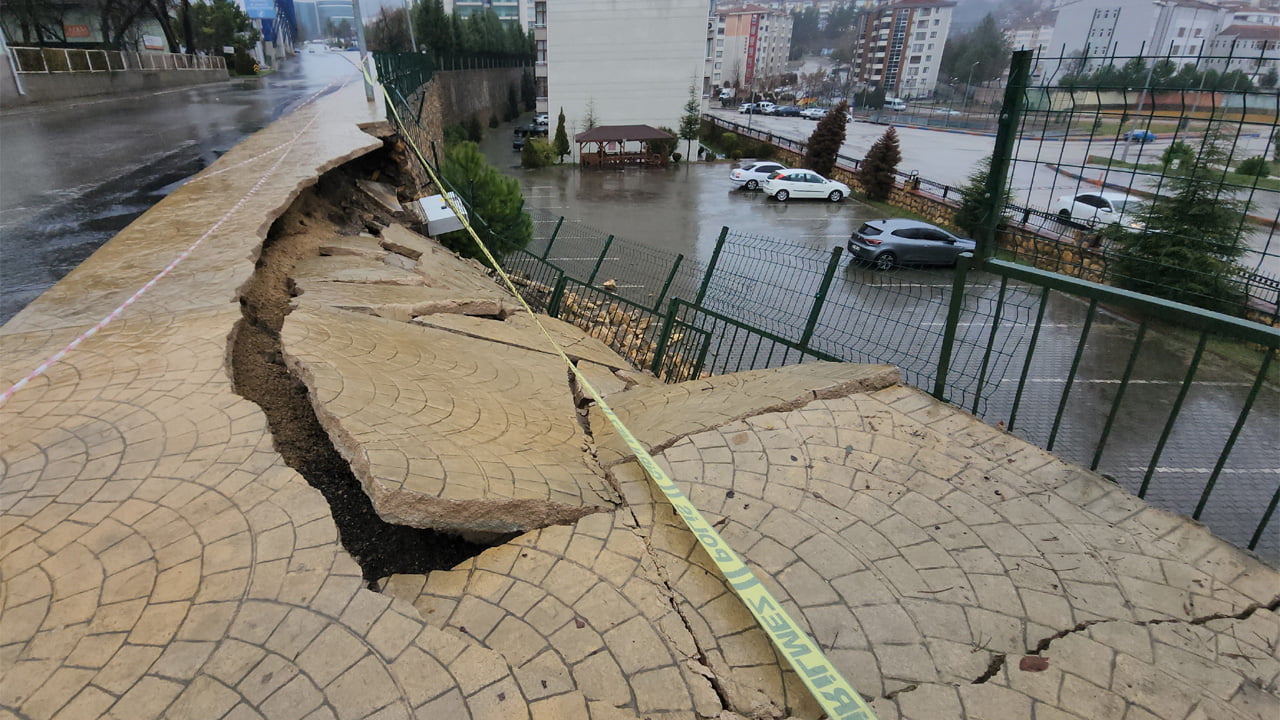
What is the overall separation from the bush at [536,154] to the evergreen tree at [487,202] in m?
22.5

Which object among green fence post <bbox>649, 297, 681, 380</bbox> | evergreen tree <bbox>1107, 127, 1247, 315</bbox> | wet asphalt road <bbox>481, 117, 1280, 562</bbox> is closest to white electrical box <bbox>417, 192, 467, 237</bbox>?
wet asphalt road <bbox>481, 117, 1280, 562</bbox>

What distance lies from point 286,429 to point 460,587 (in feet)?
5.27

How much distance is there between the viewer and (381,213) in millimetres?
9336

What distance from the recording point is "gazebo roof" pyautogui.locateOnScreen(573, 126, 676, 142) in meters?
33.6

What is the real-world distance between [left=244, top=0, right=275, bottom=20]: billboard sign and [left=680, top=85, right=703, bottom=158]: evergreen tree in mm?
30382

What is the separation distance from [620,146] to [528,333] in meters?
32.2

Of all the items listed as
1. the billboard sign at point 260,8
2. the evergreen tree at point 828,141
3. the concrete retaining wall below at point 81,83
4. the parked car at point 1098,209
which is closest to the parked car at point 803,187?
the evergreen tree at point 828,141

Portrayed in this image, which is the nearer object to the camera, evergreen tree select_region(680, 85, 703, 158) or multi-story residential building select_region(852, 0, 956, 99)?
evergreen tree select_region(680, 85, 703, 158)

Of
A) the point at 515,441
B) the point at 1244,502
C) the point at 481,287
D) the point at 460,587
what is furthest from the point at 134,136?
the point at 1244,502

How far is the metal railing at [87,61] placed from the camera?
694 inches

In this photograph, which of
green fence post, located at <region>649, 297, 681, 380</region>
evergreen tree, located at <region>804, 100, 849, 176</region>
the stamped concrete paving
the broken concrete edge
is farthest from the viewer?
evergreen tree, located at <region>804, 100, 849, 176</region>

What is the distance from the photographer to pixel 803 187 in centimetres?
2625

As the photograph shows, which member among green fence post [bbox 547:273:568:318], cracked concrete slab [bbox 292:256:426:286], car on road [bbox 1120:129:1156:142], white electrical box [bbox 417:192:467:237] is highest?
car on road [bbox 1120:129:1156:142]

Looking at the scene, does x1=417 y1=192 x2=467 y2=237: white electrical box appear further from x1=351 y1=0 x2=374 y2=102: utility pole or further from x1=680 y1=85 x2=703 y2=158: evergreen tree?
x1=680 y1=85 x2=703 y2=158: evergreen tree
